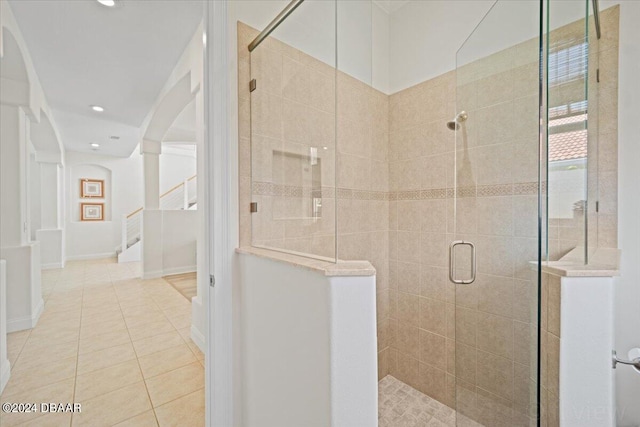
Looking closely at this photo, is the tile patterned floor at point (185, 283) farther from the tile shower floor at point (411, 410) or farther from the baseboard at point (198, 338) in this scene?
the tile shower floor at point (411, 410)

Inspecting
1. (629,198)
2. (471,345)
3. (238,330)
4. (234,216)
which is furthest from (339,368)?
(629,198)

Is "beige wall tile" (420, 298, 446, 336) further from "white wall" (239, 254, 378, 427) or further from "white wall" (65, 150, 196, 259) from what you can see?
"white wall" (65, 150, 196, 259)

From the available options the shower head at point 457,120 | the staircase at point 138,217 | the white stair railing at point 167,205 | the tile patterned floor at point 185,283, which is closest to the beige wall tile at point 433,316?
the shower head at point 457,120

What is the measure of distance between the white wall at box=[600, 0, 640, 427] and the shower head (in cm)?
67

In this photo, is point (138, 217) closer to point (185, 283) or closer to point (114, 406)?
point (185, 283)

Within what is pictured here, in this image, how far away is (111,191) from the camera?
755 cm

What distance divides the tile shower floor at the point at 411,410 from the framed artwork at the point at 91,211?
8.42 meters

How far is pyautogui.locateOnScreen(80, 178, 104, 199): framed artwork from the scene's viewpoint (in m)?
7.18

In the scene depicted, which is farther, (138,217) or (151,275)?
(138,217)

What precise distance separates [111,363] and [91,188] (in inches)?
274

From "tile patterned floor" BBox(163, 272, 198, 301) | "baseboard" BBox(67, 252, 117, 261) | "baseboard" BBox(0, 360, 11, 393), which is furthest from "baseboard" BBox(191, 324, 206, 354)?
"baseboard" BBox(67, 252, 117, 261)

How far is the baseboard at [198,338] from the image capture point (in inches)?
97.7

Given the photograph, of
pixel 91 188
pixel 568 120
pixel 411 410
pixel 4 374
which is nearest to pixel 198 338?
pixel 4 374

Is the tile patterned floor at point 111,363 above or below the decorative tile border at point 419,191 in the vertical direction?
below
